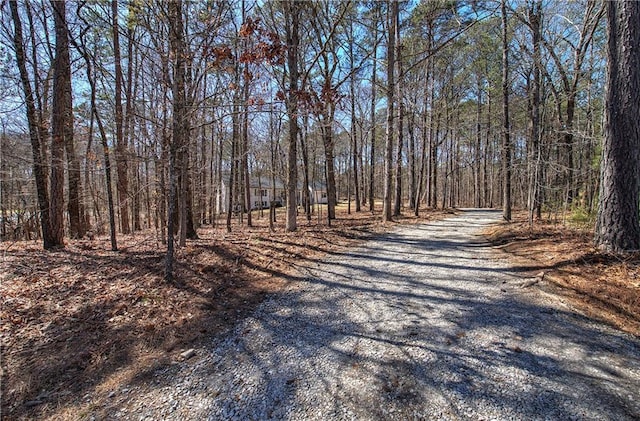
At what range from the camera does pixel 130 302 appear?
3.80m

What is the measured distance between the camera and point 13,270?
4520 millimetres

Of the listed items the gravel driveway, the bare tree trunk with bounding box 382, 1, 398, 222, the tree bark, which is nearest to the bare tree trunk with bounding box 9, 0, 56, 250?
the gravel driveway

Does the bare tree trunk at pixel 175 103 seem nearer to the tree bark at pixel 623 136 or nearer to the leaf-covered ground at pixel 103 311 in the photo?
the leaf-covered ground at pixel 103 311

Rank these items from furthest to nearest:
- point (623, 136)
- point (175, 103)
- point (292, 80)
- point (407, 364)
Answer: point (292, 80)
point (623, 136)
point (175, 103)
point (407, 364)

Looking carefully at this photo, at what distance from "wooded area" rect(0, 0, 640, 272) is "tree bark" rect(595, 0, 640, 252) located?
0.06ft

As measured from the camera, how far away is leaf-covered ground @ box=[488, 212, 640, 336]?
3340 mm

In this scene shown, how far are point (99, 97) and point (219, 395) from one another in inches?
359

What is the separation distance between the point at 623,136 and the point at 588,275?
7.89 feet

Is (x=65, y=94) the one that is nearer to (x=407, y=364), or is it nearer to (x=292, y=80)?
(x=292, y=80)

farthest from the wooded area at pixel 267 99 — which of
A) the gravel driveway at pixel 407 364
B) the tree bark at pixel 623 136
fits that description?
the gravel driveway at pixel 407 364

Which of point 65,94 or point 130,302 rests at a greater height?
point 65,94

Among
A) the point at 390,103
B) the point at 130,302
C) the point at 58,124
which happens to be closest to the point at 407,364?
the point at 130,302

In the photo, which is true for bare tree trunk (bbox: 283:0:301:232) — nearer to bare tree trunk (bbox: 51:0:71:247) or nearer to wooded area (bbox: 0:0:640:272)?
wooded area (bbox: 0:0:640:272)

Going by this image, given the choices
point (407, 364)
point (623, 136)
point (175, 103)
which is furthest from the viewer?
point (623, 136)
